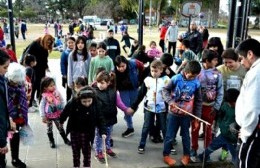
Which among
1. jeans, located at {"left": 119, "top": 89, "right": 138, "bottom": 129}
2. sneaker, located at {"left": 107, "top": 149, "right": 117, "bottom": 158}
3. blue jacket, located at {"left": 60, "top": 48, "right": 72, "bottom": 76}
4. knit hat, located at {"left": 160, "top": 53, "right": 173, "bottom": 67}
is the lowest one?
sneaker, located at {"left": 107, "top": 149, "right": 117, "bottom": 158}

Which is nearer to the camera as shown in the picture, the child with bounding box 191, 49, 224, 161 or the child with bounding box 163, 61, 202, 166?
the child with bounding box 163, 61, 202, 166

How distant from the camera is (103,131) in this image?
423 centimetres

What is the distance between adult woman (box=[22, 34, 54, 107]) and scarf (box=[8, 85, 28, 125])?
278cm

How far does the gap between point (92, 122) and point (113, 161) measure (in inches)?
38.5

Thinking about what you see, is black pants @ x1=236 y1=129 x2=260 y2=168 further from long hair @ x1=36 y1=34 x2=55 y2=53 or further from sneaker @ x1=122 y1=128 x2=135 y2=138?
long hair @ x1=36 y1=34 x2=55 y2=53

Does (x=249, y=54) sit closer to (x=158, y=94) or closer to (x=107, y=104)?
(x=158, y=94)

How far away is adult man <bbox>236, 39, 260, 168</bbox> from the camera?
2.85 m

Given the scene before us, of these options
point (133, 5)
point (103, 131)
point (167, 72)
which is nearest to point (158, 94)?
point (167, 72)

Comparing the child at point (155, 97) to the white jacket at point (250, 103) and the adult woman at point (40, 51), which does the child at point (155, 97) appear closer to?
the white jacket at point (250, 103)

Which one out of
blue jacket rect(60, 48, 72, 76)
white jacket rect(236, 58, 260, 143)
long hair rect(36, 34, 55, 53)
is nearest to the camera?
white jacket rect(236, 58, 260, 143)

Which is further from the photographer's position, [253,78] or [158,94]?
[158,94]

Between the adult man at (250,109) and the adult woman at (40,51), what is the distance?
15.3 ft

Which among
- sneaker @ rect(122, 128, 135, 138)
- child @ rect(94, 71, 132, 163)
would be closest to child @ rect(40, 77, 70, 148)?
child @ rect(94, 71, 132, 163)

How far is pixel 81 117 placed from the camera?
4.07 metres
